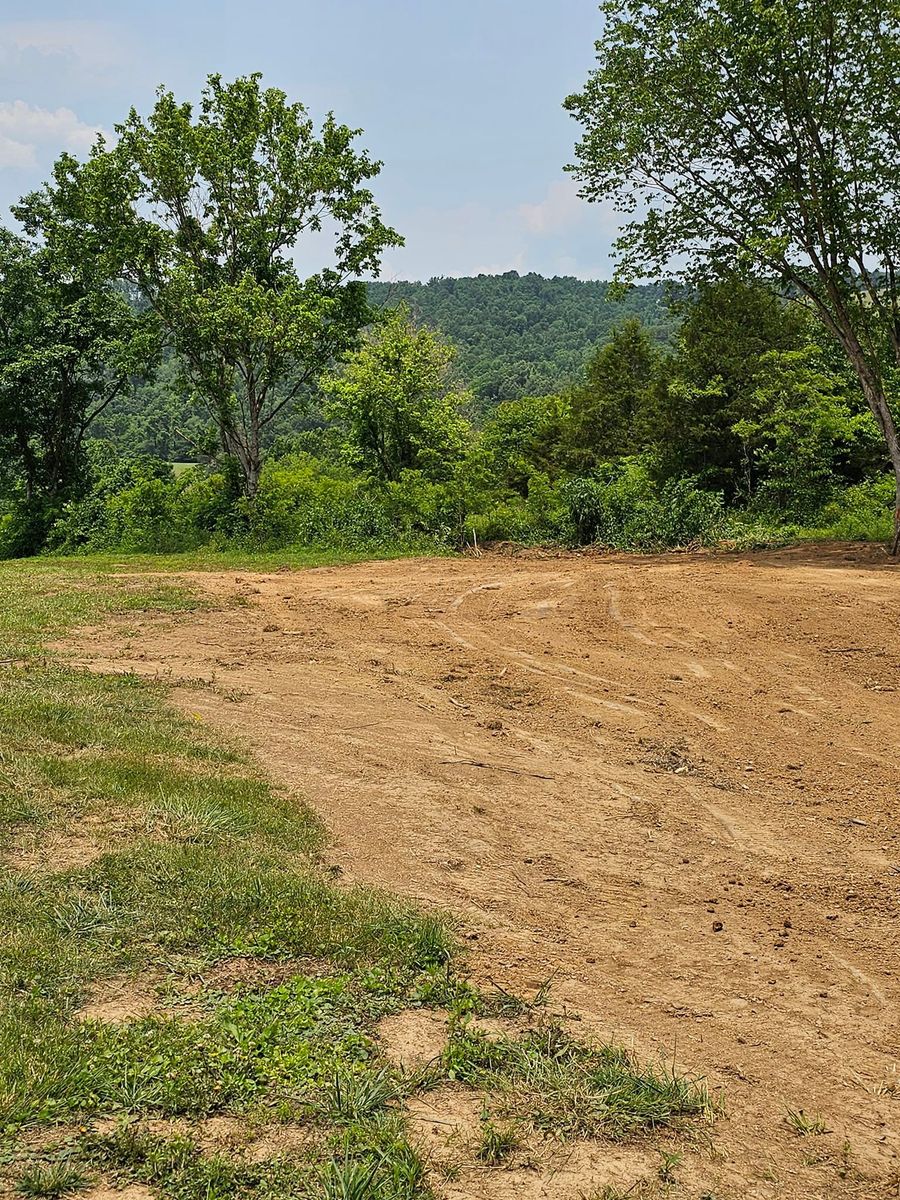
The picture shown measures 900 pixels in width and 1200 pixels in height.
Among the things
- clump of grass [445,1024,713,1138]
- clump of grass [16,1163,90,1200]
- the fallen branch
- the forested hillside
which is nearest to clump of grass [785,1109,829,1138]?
clump of grass [445,1024,713,1138]

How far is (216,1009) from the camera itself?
2.88 meters

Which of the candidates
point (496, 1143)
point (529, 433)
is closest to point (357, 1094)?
point (496, 1143)

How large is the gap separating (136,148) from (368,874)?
20.3 metres

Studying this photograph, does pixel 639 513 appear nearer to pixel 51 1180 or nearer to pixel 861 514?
pixel 861 514

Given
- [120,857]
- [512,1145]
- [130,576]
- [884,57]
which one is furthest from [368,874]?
[884,57]

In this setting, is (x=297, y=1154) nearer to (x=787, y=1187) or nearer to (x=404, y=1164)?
(x=404, y=1164)

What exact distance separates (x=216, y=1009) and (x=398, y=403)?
1894 cm

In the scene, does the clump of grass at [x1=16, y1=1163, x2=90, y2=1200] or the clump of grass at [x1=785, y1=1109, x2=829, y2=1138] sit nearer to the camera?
the clump of grass at [x1=16, y1=1163, x2=90, y2=1200]

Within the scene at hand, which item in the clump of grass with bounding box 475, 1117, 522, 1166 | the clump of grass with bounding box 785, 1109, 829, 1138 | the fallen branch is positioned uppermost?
the fallen branch

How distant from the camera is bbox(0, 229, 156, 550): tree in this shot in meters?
21.9

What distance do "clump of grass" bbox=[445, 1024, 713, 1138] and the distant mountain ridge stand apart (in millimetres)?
59733

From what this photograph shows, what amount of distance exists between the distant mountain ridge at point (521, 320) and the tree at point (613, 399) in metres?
30.8

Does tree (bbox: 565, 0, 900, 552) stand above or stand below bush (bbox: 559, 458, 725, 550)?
above

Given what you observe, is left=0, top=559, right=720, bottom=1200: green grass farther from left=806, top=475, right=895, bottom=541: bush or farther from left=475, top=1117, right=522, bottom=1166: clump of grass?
left=806, top=475, right=895, bottom=541: bush
